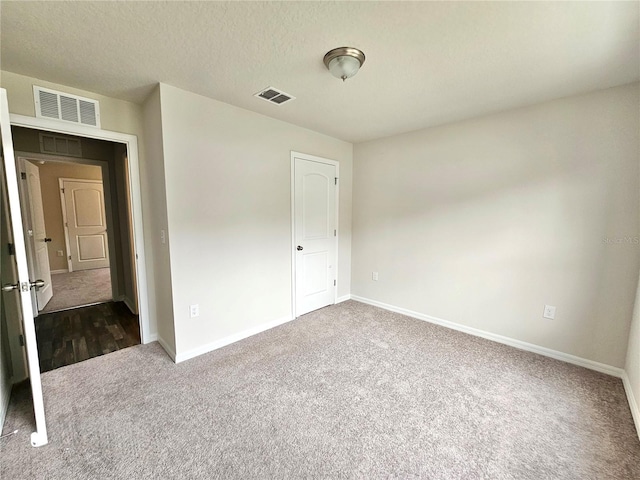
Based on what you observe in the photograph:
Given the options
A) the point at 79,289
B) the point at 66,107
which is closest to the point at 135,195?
the point at 66,107

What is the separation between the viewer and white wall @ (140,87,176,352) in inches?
92.0

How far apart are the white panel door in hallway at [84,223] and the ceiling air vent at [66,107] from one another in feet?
14.4

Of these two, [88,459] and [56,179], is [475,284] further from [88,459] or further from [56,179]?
[56,179]

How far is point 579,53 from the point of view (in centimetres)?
173

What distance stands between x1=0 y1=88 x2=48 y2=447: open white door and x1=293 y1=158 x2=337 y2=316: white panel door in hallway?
2.27 m

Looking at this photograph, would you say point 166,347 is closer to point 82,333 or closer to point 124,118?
point 82,333

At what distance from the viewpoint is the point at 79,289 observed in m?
4.66

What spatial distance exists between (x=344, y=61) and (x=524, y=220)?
224 cm

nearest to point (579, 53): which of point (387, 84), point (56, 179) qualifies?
point (387, 84)

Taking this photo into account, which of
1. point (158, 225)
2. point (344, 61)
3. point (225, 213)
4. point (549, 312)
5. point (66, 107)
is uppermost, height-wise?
point (344, 61)

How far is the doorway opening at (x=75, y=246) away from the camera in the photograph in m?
2.80

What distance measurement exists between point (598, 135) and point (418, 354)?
244 centimetres

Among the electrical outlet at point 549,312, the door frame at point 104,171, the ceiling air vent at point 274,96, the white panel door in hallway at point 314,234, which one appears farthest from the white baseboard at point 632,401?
the door frame at point 104,171

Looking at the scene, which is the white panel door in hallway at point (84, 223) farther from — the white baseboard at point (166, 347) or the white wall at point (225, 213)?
the white wall at point (225, 213)
